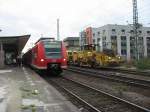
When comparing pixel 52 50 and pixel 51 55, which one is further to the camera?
pixel 52 50

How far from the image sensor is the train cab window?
30062mm

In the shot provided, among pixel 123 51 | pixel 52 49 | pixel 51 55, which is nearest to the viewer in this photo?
pixel 51 55

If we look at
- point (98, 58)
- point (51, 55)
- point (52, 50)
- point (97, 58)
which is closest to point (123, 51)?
point (97, 58)

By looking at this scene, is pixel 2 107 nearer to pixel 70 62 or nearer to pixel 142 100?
pixel 142 100

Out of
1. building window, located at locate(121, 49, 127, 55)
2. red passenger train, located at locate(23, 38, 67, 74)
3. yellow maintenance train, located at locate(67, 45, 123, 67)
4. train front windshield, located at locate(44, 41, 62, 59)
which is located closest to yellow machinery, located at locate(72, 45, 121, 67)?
yellow maintenance train, located at locate(67, 45, 123, 67)

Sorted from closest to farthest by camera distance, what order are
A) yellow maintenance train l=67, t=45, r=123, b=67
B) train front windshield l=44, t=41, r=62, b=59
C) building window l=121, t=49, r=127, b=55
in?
train front windshield l=44, t=41, r=62, b=59, yellow maintenance train l=67, t=45, r=123, b=67, building window l=121, t=49, r=127, b=55

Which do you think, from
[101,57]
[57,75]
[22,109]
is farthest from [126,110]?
[101,57]

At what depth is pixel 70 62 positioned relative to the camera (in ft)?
192

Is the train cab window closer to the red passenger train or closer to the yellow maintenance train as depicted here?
the red passenger train

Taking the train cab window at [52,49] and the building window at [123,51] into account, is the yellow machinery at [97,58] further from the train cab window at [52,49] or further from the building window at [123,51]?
the building window at [123,51]

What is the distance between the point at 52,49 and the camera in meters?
30.2

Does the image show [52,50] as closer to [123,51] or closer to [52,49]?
[52,49]

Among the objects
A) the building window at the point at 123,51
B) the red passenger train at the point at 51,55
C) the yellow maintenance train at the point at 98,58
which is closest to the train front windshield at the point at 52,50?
the red passenger train at the point at 51,55

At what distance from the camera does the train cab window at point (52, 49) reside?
30.1m
